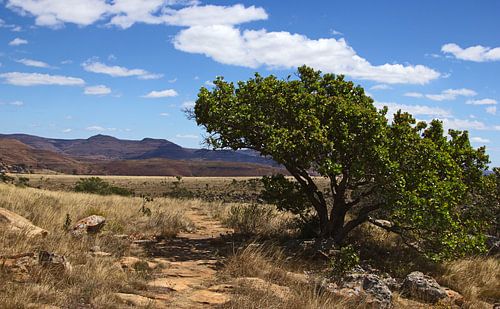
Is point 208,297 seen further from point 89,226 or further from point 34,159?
point 34,159

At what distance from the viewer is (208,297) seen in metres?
7.52

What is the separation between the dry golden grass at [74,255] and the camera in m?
6.39

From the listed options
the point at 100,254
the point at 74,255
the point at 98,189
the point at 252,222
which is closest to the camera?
the point at 74,255

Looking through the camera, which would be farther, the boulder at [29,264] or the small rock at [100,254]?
the small rock at [100,254]

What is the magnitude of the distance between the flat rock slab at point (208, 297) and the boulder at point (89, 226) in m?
5.37

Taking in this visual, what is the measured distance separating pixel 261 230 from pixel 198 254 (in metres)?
4.00

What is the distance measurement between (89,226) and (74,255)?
13.6 ft

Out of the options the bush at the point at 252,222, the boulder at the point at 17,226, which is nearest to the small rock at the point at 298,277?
the bush at the point at 252,222

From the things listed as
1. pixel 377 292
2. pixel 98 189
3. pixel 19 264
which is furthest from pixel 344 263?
pixel 98 189

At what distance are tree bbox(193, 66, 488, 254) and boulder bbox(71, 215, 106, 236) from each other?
13.6ft

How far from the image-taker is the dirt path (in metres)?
7.23

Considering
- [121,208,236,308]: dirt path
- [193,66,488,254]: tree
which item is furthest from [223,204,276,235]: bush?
[193,66,488,254]: tree

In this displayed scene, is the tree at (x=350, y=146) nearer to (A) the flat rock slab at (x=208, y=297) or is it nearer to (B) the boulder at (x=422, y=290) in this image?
(B) the boulder at (x=422, y=290)

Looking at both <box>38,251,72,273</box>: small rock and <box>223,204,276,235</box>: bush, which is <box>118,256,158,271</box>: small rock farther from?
<box>223,204,276,235</box>: bush
